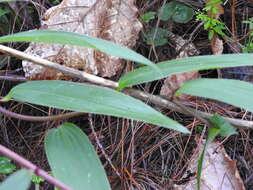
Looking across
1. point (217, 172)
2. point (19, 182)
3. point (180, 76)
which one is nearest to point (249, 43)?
point (180, 76)

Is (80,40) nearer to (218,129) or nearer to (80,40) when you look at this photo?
(80,40)

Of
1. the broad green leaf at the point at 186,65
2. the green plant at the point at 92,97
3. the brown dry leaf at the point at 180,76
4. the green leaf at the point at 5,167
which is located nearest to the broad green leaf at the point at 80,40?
the green plant at the point at 92,97

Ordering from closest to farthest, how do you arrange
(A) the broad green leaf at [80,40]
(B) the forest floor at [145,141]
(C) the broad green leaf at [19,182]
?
(C) the broad green leaf at [19,182]
(A) the broad green leaf at [80,40]
(B) the forest floor at [145,141]

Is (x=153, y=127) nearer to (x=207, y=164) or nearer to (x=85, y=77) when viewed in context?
(x=207, y=164)

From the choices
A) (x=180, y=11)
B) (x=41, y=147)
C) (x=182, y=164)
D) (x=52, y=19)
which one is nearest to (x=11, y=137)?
(x=41, y=147)

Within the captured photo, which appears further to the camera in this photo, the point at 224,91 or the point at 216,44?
the point at 216,44

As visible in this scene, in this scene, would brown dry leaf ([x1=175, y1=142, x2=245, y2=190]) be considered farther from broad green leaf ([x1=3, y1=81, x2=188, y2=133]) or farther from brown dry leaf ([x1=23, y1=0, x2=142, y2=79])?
broad green leaf ([x1=3, y1=81, x2=188, y2=133])

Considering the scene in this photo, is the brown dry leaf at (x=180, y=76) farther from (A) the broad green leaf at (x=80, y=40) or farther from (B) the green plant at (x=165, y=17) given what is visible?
(A) the broad green leaf at (x=80, y=40)

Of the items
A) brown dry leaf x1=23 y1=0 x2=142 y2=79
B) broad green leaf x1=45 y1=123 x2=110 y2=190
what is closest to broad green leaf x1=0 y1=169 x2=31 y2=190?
broad green leaf x1=45 y1=123 x2=110 y2=190
